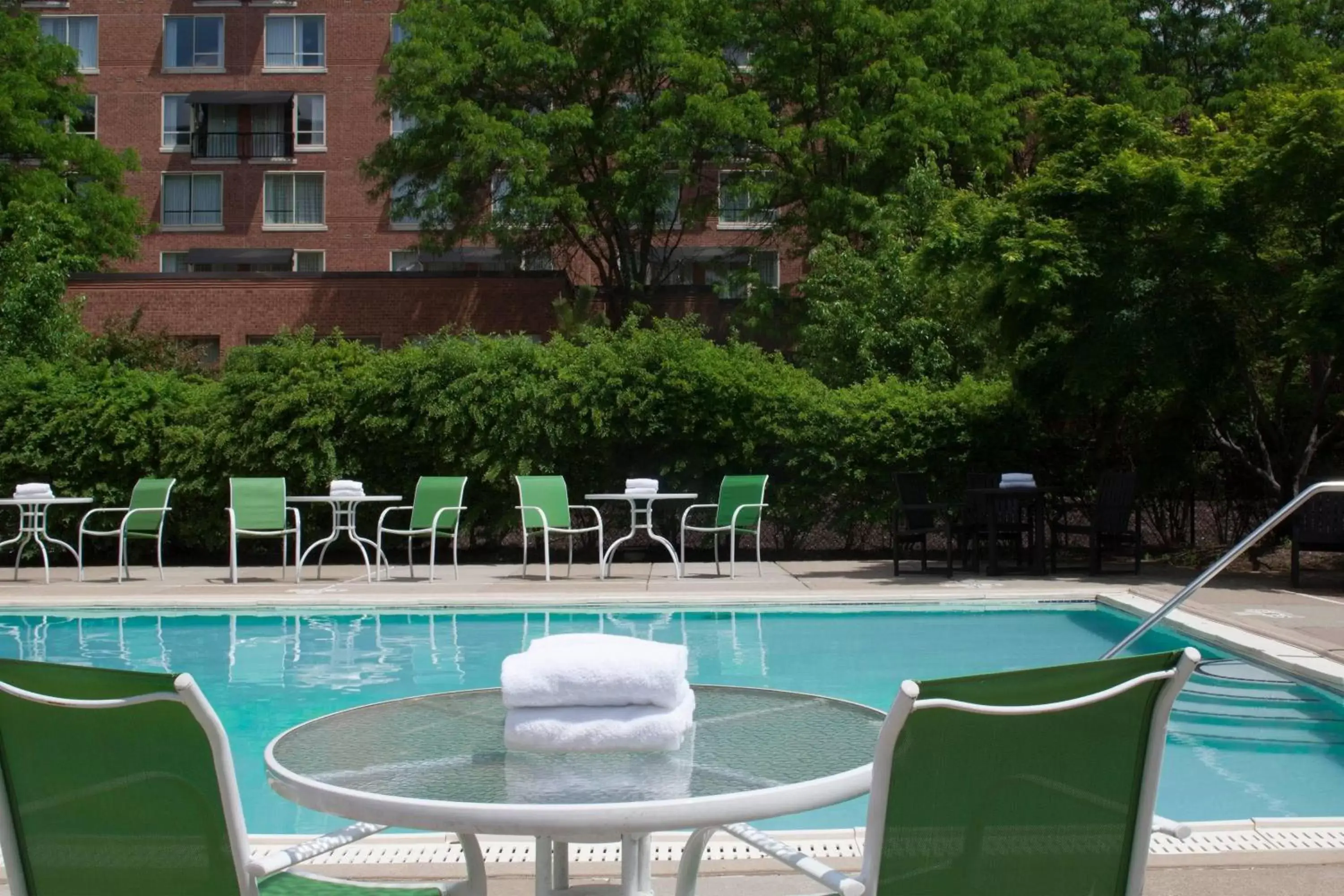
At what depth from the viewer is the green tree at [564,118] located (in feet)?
90.2

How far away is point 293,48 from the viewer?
1539 inches

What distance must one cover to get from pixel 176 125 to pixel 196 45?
2303 mm

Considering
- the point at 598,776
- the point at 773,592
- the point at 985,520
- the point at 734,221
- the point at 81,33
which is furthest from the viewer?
the point at 81,33

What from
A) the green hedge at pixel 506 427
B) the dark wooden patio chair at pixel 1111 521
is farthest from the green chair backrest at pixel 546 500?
the dark wooden patio chair at pixel 1111 521

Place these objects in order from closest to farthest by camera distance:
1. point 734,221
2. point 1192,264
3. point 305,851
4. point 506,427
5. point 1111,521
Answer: point 305,851, point 1192,264, point 1111,521, point 506,427, point 734,221

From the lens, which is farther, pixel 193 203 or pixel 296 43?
pixel 193 203

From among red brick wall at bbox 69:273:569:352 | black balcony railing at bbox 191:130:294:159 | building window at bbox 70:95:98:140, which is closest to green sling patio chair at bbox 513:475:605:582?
red brick wall at bbox 69:273:569:352

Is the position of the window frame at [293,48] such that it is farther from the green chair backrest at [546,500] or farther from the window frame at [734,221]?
the green chair backrest at [546,500]

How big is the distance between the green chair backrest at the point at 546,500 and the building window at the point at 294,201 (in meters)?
28.9

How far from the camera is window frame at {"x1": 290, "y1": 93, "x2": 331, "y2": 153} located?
39000 mm

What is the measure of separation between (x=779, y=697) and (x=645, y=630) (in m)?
6.72

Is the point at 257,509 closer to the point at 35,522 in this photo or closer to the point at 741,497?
the point at 35,522

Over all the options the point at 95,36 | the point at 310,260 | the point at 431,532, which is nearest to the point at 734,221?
the point at 310,260

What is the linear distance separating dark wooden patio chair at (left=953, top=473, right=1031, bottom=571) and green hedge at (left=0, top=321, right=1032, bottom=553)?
0.86 meters
